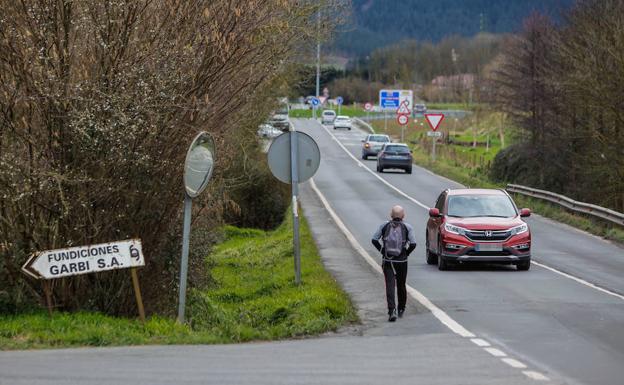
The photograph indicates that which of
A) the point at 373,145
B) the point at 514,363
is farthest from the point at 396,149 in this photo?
the point at 514,363

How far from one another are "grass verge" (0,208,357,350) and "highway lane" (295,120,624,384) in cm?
181

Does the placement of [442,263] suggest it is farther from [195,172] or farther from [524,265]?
[195,172]

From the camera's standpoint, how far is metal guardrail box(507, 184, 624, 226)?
3374 cm

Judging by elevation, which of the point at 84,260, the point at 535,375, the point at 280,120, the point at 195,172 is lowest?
the point at 535,375

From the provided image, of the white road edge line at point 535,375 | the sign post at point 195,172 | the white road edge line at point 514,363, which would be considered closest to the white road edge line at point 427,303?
the white road edge line at point 514,363

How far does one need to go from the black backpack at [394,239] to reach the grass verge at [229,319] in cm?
103

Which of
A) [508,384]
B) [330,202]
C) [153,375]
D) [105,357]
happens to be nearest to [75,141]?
[105,357]

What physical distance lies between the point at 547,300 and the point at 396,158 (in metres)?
44.3

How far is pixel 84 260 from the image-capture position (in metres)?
14.3

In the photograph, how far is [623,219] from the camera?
32.9 m

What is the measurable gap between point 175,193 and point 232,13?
2.55m

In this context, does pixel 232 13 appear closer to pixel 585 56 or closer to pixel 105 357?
pixel 105 357

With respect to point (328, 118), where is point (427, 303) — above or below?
below

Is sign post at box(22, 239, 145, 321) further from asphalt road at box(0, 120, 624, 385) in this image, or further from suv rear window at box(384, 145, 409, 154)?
suv rear window at box(384, 145, 409, 154)
